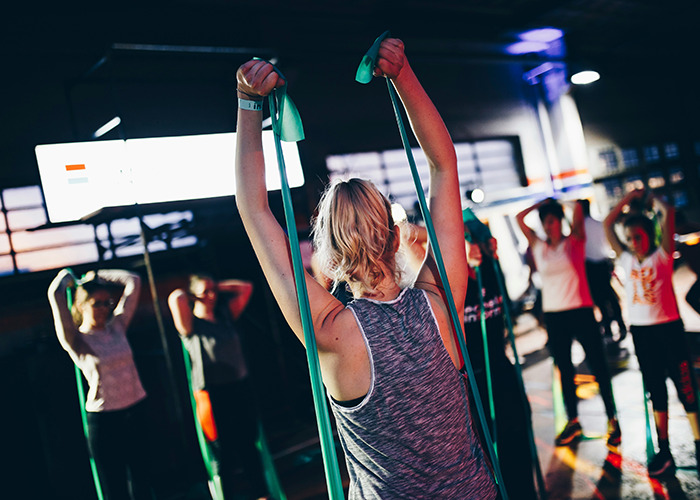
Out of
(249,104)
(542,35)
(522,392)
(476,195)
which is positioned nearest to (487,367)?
(522,392)

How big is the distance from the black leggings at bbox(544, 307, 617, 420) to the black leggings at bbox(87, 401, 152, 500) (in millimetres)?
2722

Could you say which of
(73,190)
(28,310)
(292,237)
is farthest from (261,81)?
(28,310)

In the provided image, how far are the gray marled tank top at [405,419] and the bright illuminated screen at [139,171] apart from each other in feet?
9.91

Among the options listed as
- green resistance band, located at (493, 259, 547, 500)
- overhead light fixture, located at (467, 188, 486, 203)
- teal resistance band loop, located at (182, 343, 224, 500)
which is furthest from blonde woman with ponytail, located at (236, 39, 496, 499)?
overhead light fixture, located at (467, 188, 486, 203)

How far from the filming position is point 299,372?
5391 millimetres

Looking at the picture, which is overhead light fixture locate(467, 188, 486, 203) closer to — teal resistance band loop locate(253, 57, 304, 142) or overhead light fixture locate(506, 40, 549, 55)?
overhead light fixture locate(506, 40, 549, 55)

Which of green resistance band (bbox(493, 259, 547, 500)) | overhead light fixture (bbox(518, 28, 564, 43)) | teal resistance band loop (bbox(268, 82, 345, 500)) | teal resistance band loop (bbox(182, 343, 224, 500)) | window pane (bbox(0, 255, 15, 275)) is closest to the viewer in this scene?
teal resistance band loop (bbox(268, 82, 345, 500))

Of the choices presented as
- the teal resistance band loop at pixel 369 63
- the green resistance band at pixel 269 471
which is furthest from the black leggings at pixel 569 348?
the teal resistance band loop at pixel 369 63

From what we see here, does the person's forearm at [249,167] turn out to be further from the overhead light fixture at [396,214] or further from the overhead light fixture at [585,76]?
the overhead light fixture at [585,76]

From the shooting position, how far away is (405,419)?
35.8 inches

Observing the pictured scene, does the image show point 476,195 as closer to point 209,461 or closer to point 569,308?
point 569,308

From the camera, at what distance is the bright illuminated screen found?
390 centimetres

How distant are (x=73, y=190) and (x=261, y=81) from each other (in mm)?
3573

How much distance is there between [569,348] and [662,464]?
0.89 m
